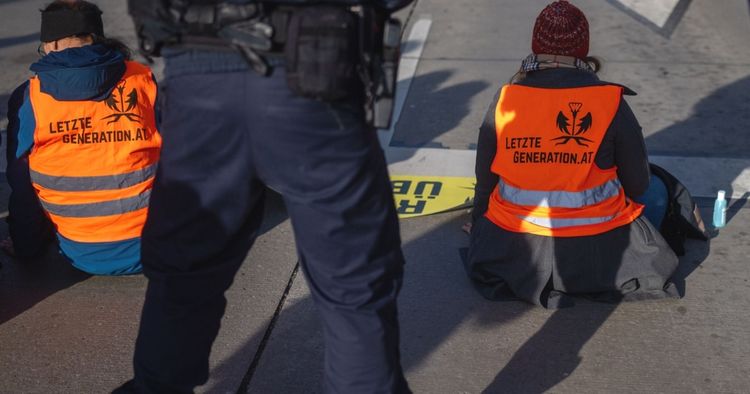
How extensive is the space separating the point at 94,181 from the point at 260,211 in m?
1.44

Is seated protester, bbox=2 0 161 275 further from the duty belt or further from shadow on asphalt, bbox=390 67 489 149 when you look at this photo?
shadow on asphalt, bbox=390 67 489 149

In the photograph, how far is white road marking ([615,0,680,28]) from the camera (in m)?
6.99

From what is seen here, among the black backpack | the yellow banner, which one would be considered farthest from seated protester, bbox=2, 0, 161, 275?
the black backpack

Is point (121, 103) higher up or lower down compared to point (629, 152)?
higher up

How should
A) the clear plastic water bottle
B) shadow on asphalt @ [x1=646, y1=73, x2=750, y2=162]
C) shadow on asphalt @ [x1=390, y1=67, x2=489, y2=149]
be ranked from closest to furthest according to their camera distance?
the clear plastic water bottle, shadow on asphalt @ [x1=646, y1=73, x2=750, y2=162], shadow on asphalt @ [x1=390, y1=67, x2=489, y2=149]

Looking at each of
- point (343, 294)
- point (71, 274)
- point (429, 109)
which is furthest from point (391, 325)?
point (429, 109)

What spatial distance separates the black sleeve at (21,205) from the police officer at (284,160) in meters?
1.60

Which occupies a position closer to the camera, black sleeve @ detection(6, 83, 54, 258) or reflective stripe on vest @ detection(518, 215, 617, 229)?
reflective stripe on vest @ detection(518, 215, 617, 229)

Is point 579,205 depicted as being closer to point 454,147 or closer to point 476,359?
point 476,359

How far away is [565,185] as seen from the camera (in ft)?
11.1

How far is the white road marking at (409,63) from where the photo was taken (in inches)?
206

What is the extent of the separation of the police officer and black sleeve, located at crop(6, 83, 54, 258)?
1.60 metres

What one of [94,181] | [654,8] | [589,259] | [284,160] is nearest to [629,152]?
[589,259]

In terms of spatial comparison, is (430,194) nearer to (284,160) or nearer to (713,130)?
(713,130)
